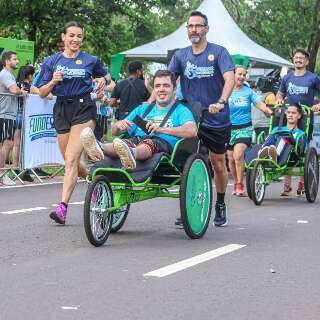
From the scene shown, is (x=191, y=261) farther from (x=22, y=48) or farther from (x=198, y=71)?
(x=22, y=48)

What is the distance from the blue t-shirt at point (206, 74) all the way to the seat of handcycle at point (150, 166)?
0.75 m

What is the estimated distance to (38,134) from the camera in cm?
1466

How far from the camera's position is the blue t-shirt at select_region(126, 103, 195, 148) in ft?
27.3

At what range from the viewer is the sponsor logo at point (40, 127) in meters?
14.5

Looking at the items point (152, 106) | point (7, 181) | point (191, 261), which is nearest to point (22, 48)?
point (7, 181)

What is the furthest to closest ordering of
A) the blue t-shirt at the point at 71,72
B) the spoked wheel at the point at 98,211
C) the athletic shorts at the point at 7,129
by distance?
the athletic shorts at the point at 7,129, the blue t-shirt at the point at 71,72, the spoked wheel at the point at 98,211

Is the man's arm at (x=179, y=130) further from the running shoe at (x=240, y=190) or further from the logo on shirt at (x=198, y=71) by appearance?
the running shoe at (x=240, y=190)

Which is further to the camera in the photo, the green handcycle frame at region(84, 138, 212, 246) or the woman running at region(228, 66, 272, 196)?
the woman running at region(228, 66, 272, 196)

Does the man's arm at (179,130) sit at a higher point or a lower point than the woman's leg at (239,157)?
higher

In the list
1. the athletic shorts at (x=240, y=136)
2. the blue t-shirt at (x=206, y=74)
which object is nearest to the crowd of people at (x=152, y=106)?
the blue t-shirt at (x=206, y=74)

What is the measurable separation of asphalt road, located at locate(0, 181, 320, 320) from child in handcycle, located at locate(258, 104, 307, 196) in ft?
5.32

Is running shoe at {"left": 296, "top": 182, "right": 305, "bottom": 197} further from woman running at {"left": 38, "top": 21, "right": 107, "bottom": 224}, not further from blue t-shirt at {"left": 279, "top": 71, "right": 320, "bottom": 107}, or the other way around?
woman running at {"left": 38, "top": 21, "right": 107, "bottom": 224}

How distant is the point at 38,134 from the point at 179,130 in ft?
22.4

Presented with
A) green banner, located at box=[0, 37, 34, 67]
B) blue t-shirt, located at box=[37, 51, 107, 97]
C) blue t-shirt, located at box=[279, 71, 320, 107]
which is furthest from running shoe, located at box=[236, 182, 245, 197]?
green banner, located at box=[0, 37, 34, 67]
